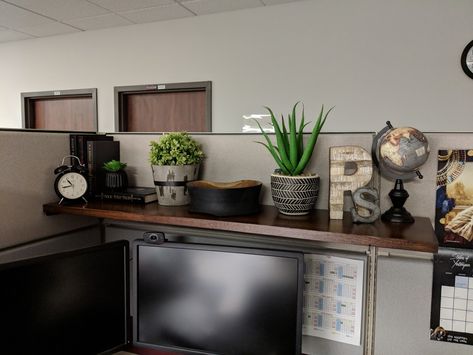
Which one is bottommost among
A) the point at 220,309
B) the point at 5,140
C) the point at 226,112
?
the point at 220,309

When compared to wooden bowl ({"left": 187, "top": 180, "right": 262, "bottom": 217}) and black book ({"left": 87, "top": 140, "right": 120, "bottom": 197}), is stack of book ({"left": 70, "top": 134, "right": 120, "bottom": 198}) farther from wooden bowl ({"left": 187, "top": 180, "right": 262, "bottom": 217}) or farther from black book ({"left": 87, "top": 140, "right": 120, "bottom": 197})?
wooden bowl ({"left": 187, "top": 180, "right": 262, "bottom": 217})

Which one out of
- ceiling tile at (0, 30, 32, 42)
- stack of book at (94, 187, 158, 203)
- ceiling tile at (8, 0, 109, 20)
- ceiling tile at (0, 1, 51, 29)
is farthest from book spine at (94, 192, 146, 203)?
ceiling tile at (0, 30, 32, 42)

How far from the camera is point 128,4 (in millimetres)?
2646

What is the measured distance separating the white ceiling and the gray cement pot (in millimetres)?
1984

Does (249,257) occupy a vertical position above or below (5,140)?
below

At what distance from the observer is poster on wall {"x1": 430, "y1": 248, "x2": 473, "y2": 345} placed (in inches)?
34.7

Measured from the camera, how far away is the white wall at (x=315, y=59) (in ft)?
7.65

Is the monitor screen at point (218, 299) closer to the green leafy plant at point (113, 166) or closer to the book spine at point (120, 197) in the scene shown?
the book spine at point (120, 197)

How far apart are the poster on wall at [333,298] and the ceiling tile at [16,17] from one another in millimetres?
2936

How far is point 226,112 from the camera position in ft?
9.53

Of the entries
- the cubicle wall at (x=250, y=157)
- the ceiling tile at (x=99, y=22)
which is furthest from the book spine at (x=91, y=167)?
the ceiling tile at (x=99, y=22)

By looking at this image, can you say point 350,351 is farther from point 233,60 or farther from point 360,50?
point 233,60

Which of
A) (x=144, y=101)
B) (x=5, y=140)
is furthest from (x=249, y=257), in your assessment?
(x=144, y=101)

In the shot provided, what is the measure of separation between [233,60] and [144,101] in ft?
3.11
